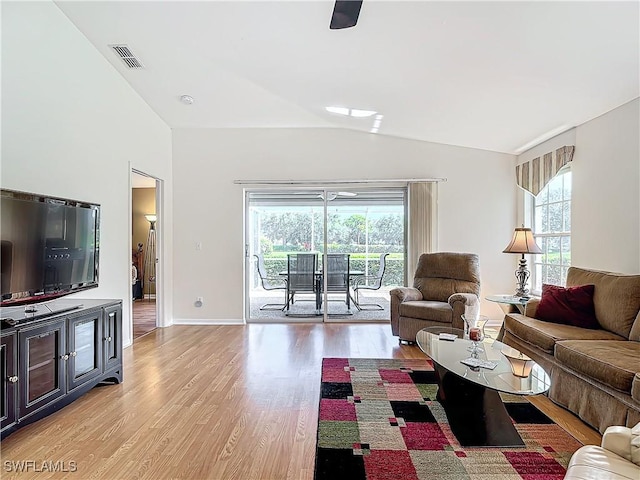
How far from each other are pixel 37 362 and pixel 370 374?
245cm

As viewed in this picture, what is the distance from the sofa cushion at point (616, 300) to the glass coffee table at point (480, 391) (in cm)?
96

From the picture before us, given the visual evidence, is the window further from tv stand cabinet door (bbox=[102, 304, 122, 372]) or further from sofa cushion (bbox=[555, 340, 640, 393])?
tv stand cabinet door (bbox=[102, 304, 122, 372])

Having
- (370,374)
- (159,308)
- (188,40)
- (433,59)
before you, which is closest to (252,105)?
(188,40)

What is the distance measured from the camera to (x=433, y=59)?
3.16 m

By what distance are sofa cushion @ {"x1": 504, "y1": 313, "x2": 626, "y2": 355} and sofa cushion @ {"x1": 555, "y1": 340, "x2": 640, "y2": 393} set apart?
0.41 feet

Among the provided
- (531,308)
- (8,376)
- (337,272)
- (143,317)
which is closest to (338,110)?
(337,272)

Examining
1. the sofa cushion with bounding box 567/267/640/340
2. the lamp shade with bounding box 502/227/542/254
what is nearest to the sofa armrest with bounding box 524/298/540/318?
the sofa cushion with bounding box 567/267/640/340

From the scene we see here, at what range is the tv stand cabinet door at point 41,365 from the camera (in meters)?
2.35

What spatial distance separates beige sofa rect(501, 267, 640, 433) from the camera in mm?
2203

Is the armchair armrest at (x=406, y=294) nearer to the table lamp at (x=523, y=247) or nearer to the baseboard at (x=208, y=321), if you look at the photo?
the table lamp at (x=523, y=247)

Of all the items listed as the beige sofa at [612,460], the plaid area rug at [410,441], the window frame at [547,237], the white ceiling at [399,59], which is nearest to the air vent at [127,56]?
the white ceiling at [399,59]

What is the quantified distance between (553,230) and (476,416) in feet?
10.2

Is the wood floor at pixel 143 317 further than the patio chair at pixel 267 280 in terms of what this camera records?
No

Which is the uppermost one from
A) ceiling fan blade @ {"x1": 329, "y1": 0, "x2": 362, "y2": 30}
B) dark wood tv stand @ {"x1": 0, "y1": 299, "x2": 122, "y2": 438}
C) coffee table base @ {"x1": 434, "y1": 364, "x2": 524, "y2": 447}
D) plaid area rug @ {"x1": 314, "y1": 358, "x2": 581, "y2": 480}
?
ceiling fan blade @ {"x1": 329, "y1": 0, "x2": 362, "y2": 30}
